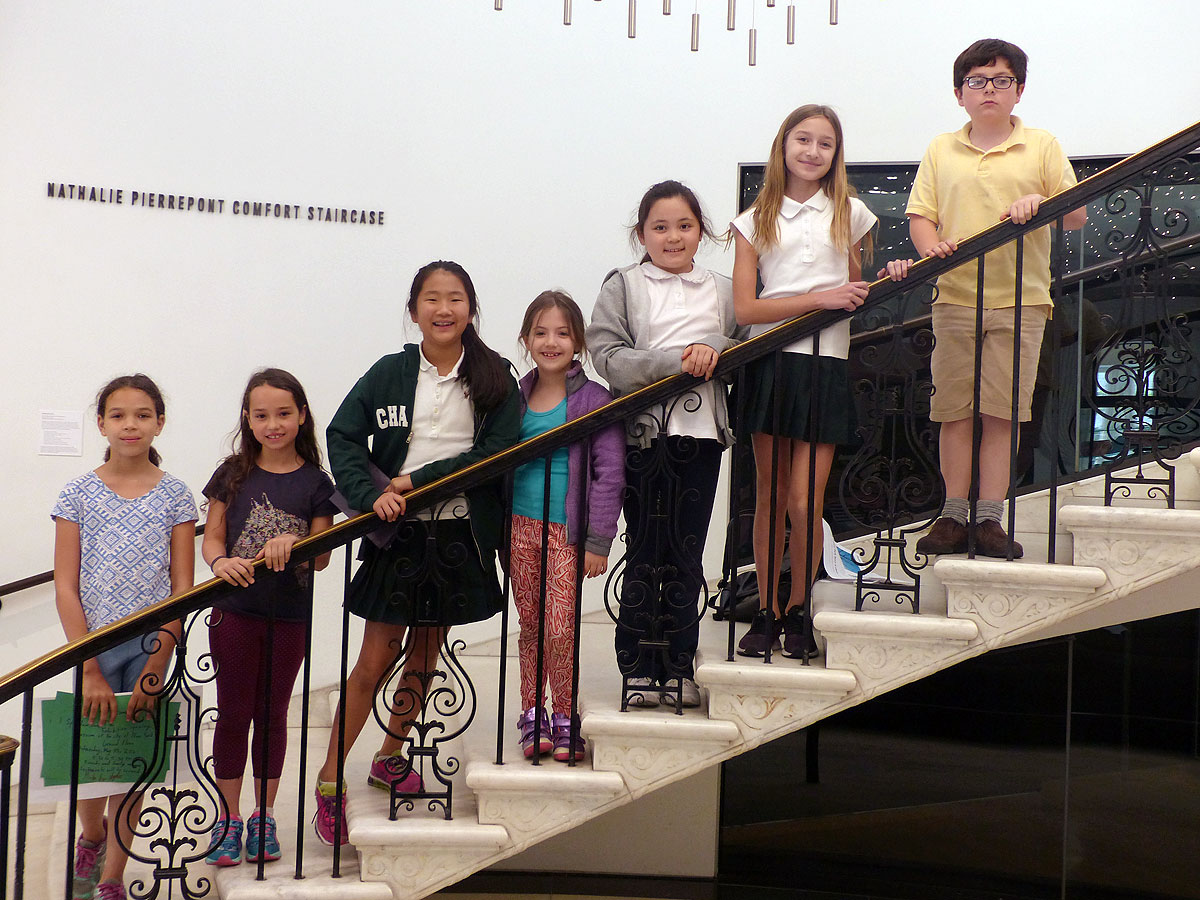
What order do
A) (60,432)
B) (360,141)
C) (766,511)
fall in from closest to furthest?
(766,511) < (60,432) < (360,141)

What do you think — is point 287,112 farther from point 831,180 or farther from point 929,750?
point 929,750

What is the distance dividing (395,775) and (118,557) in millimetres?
996

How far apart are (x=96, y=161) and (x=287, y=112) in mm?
910

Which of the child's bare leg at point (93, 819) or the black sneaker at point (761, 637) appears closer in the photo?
the black sneaker at point (761, 637)

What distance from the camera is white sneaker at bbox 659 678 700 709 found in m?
2.88

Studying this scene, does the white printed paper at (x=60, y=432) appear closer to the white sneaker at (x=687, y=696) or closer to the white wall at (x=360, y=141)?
the white wall at (x=360, y=141)

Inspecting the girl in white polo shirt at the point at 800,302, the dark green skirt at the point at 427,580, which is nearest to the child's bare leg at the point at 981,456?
the girl in white polo shirt at the point at 800,302

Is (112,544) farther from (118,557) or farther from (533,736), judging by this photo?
(533,736)

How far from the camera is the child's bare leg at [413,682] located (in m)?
2.90

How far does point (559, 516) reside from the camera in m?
2.92

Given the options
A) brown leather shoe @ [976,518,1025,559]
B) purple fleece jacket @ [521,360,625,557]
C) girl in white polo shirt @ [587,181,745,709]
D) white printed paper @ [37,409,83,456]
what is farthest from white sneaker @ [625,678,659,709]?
white printed paper @ [37,409,83,456]

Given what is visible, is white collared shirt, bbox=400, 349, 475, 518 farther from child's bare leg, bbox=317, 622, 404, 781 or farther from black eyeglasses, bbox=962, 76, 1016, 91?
black eyeglasses, bbox=962, 76, 1016, 91

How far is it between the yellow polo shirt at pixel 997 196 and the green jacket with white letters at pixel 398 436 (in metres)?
1.34

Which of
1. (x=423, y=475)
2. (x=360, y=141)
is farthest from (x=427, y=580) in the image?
(x=360, y=141)
